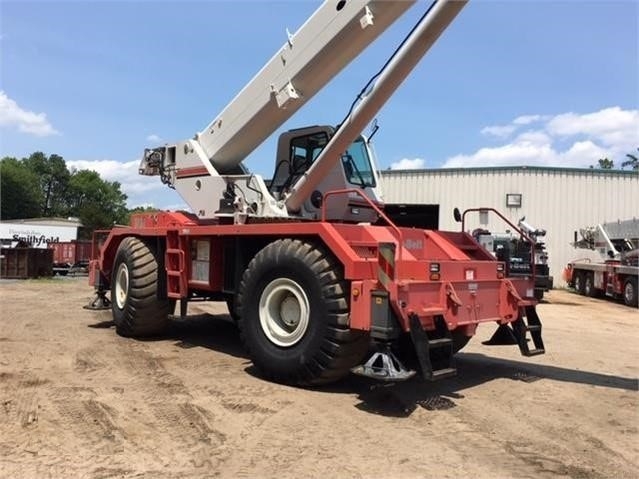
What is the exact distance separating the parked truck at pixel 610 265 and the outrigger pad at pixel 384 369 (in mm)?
16721

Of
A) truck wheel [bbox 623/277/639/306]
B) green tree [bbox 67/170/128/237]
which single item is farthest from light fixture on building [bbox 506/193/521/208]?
green tree [bbox 67/170/128/237]

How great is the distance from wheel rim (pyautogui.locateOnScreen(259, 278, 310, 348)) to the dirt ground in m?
0.53

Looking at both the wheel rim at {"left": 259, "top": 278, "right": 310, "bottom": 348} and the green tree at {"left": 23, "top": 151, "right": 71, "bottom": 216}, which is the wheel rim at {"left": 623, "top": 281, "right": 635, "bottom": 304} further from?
the green tree at {"left": 23, "top": 151, "right": 71, "bottom": 216}

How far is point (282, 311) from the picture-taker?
273 inches

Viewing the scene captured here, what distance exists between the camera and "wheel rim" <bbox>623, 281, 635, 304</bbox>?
66.8 feet

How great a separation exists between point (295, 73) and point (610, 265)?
17907 mm

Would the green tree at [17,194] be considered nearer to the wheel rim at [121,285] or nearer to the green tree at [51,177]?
the green tree at [51,177]

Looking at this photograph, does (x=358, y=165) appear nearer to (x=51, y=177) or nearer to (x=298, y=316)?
(x=298, y=316)

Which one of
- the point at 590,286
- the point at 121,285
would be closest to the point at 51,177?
the point at 590,286

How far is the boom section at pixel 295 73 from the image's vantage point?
6.93 m

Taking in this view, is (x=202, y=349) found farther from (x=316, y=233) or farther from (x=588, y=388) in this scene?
(x=588, y=388)

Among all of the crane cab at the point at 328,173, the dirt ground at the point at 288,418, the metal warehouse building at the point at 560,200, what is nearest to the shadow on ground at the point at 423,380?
the dirt ground at the point at 288,418

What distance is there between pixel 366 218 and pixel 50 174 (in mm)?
103475

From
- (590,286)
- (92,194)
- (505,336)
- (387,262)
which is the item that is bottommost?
(505,336)
